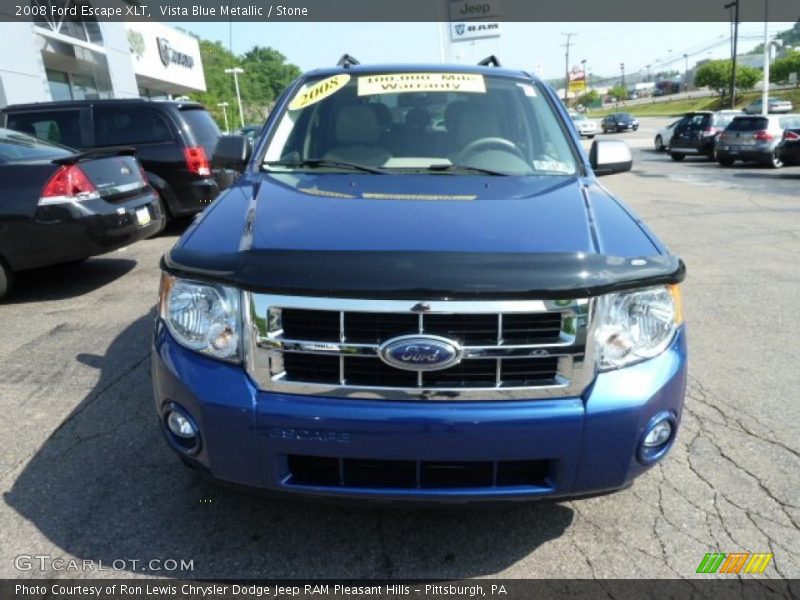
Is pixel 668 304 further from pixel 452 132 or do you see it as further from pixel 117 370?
pixel 117 370

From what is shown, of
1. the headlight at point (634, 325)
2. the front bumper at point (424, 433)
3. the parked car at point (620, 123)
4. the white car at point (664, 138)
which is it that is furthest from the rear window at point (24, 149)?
the parked car at point (620, 123)

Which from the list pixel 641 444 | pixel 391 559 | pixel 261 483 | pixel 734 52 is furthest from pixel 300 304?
pixel 734 52

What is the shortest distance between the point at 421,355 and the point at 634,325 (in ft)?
2.41

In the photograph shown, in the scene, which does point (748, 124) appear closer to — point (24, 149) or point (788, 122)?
point (788, 122)

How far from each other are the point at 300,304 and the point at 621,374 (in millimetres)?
1052

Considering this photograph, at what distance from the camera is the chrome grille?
6.46 feet

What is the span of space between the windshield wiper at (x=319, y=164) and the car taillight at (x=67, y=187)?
3.05 metres

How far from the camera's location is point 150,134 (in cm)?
825

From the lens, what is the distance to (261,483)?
2084mm

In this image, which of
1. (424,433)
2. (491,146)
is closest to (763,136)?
(491,146)

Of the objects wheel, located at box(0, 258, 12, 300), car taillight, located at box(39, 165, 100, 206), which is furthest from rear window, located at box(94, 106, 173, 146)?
wheel, located at box(0, 258, 12, 300)

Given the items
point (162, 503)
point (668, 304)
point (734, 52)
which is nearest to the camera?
point (668, 304)

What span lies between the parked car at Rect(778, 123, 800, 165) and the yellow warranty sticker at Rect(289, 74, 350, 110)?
16.1m

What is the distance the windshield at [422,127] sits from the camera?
10.6 ft
